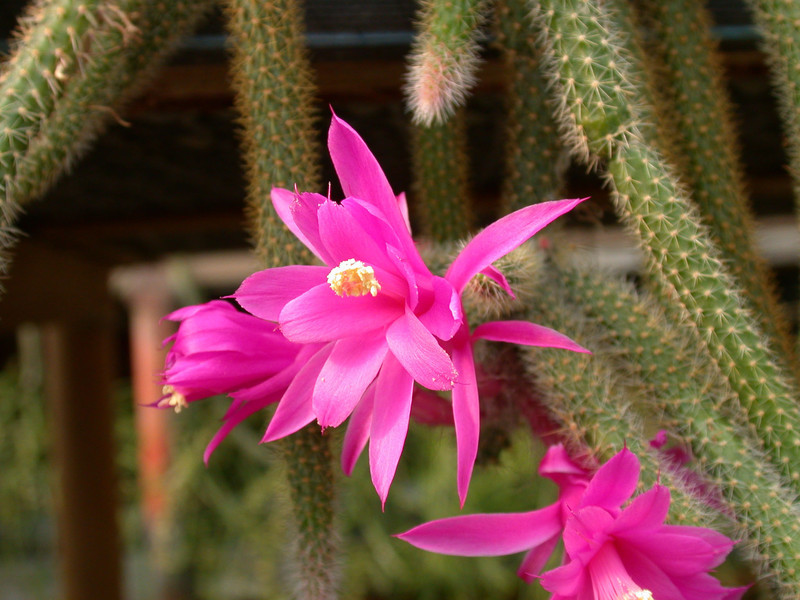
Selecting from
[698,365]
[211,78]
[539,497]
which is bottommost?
[539,497]

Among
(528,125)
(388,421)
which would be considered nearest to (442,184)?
(528,125)

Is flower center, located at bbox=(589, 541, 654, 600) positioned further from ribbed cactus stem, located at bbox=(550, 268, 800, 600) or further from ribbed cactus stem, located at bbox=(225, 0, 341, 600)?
ribbed cactus stem, located at bbox=(225, 0, 341, 600)

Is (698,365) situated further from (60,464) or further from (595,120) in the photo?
(60,464)

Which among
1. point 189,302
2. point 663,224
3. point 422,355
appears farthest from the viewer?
point 189,302

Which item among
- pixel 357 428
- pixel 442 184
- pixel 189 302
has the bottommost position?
pixel 357 428

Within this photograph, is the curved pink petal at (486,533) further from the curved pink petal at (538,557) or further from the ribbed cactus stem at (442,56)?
the ribbed cactus stem at (442,56)

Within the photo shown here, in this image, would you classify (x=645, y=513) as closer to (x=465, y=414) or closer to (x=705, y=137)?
(x=465, y=414)

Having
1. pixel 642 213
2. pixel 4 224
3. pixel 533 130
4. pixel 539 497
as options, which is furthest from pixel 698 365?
pixel 539 497

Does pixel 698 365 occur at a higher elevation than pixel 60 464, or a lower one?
higher
